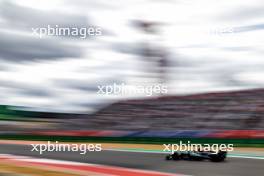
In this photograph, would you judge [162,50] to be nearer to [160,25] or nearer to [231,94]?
[160,25]

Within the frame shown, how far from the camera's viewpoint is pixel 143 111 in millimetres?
5961

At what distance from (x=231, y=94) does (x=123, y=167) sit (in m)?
1.64

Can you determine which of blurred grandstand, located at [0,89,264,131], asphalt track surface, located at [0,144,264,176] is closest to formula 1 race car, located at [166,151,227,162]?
asphalt track surface, located at [0,144,264,176]

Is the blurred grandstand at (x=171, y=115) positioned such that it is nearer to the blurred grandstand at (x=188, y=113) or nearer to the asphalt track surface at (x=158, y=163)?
the blurred grandstand at (x=188, y=113)

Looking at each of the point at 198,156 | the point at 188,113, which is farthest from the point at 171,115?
the point at 198,156

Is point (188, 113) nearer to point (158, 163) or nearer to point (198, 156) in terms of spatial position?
point (198, 156)

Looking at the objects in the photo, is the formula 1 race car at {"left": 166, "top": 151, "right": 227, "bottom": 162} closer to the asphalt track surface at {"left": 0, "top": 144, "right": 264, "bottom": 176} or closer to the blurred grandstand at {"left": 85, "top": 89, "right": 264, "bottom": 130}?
the asphalt track surface at {"left": 0, "top": 144, "right": 264, "bottom": 176}

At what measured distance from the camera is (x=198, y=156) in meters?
5.92

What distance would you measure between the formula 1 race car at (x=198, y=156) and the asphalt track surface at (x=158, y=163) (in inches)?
2.2

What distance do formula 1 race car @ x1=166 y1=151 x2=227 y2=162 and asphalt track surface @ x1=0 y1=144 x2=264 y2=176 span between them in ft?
0.18

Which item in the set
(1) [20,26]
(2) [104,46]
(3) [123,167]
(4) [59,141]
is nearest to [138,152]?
(3) [123,167]

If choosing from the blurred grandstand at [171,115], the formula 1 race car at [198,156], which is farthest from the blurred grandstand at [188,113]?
the formula 1 race car at [198,156]

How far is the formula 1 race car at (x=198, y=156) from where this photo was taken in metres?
5.89

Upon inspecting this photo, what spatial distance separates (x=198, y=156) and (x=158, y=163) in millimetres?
506
